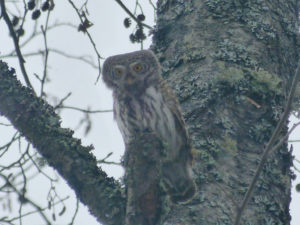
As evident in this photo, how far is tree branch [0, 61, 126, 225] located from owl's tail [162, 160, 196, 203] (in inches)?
14.2

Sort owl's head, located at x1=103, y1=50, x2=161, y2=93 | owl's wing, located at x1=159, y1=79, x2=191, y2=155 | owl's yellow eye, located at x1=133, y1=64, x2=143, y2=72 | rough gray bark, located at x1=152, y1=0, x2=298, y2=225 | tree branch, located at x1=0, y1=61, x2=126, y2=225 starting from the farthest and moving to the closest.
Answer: owl's yellow eye, located at x1=133, y1=64, x2=143, y2=72 → owl's head, located at x1=103, y1=50, x2=161, y2=93 → owl's wing, located at x1=159, y1=79, x2=191, y2=155 → rough gray bark, located at x1=152, y1=0, x2=298, y2=225 → tree branch, located at x1=0, y1=61, x2=126, y2=225

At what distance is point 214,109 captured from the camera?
335 cm

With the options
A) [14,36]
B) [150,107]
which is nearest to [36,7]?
[14,36]

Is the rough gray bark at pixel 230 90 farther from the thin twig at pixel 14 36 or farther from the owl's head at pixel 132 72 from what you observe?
the thin twig at pixel 14 36

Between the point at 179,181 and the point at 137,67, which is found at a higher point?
the point at 137,67

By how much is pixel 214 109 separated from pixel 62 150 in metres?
1.08

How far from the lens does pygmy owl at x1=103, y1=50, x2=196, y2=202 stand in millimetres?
3658

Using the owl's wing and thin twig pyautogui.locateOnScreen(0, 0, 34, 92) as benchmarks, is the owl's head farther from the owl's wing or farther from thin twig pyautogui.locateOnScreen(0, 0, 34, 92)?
thin twig pyautogui.locateOnScreen(0, 0, 34, 92)

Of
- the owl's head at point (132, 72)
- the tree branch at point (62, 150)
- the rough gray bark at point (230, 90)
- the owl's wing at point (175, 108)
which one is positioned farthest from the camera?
the owl's head at point (132, 72)

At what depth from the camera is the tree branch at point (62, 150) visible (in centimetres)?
259

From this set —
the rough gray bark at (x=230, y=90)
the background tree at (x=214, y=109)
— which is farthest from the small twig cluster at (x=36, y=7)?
the rough gray bark at (x=230, y=90)

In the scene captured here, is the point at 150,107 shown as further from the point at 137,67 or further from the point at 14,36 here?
the point at 14,36

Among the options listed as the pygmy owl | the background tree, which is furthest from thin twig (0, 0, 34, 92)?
the pygmy owl

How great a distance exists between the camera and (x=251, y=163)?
10.3 ft
